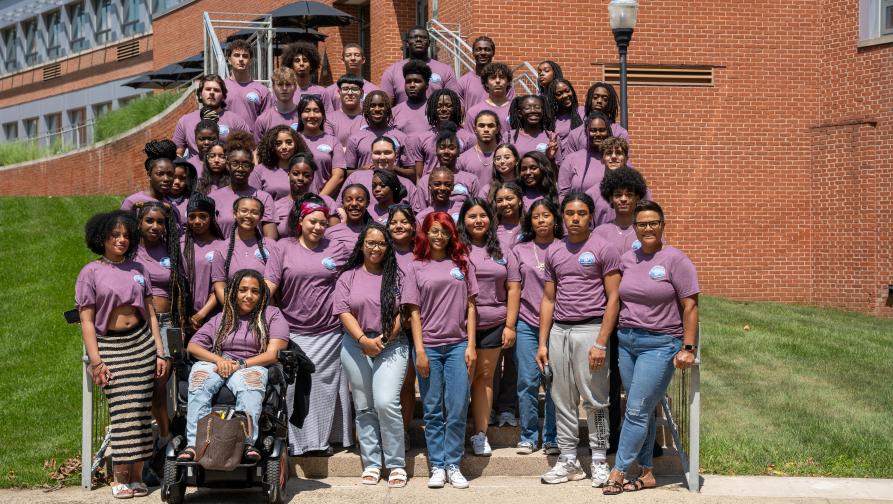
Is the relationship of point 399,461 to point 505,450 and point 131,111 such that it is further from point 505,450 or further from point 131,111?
Result: point 131,111

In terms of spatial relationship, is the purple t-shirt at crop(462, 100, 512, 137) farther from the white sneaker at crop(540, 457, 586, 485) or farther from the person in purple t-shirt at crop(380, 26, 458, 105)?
the white sneaker at crop(540, 457, 586, 485)

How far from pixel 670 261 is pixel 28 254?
10.9 m

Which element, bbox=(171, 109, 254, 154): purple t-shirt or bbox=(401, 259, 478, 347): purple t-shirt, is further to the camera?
bbox=(171, 109, 254, 154): purple t-shirt

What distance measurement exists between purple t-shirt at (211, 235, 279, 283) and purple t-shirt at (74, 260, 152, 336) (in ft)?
1.89

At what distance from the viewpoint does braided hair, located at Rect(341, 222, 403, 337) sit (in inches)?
309

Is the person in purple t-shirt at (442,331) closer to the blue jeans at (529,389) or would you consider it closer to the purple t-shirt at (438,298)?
the purple t-shirt at (438,298)

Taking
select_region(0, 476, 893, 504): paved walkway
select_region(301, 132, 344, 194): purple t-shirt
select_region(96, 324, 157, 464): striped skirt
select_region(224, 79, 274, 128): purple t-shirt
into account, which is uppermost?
select_region(224, 79, 274, 128): purple t-shirt

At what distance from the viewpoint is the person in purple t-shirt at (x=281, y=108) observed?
10445mm

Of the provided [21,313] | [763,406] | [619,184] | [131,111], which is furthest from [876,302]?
[131,111]

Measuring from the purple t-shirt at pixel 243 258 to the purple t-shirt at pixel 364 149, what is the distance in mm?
1882

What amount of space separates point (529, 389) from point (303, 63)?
4.71m

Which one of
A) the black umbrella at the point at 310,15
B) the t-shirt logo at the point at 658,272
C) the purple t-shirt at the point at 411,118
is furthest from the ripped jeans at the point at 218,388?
the black umbrella at the point at 310,15

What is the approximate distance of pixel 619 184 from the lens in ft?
26.3

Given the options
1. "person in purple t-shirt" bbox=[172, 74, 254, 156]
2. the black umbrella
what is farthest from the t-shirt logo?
the black umbrella
